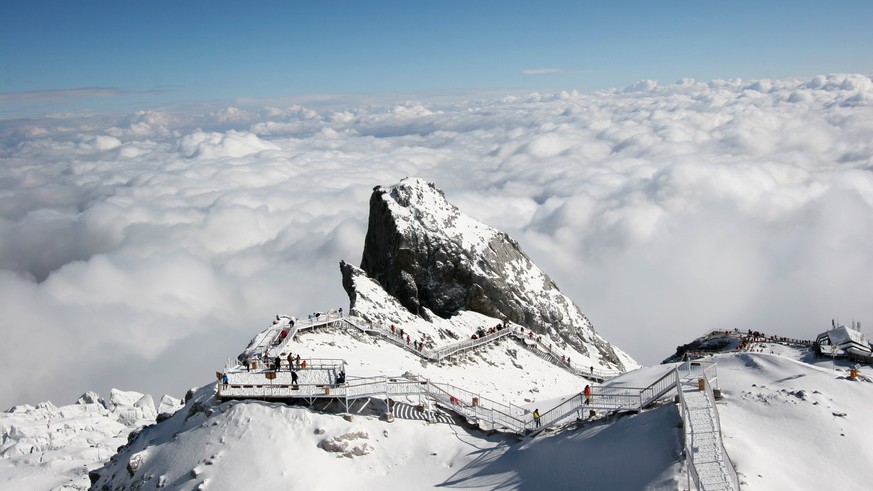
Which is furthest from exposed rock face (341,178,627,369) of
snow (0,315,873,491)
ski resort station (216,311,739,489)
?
snow (0,315,873,491)

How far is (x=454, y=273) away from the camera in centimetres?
6975

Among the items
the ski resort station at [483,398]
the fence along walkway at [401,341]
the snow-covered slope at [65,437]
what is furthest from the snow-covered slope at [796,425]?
the snow-covered slope at [65,437]

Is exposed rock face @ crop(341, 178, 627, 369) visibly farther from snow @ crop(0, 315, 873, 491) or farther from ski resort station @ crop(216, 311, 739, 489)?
snow @ crop(0, 315, 873, 491)

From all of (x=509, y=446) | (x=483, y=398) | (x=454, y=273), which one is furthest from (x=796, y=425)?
(x=454, y=273)

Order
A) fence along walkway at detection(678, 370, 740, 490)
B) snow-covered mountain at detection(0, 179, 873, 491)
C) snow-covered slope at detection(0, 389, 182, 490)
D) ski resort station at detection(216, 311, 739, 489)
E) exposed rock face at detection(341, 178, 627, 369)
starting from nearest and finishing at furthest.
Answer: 1. fence along walkway at detection(678, 370, 740, 490)
2. ski resort station at detection(216, 311, 739, 489)
3. snow-covered mountain at detection(0, 179, 873, 491)
4. snow-covered slope at detection(0, 389, 182, 490)
5. exposed rock face at detection(341, 178, 627, 369)

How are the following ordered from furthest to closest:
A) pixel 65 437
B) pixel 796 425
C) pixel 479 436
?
pixel 65 437
pixel 479 436
pixel 796 425

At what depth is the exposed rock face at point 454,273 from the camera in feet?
225

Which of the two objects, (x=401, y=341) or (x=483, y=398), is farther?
(x=401, y=341)

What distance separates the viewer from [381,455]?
92.2 ft

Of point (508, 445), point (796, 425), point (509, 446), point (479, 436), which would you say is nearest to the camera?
point (796, 425)

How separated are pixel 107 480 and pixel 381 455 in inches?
545

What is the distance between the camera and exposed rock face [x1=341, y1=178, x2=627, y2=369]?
225ft

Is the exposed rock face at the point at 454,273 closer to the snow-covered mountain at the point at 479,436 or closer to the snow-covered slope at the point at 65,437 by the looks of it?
the snow-covered mountain at the point at 479,436

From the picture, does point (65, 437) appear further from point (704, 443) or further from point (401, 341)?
point (704, 443)
